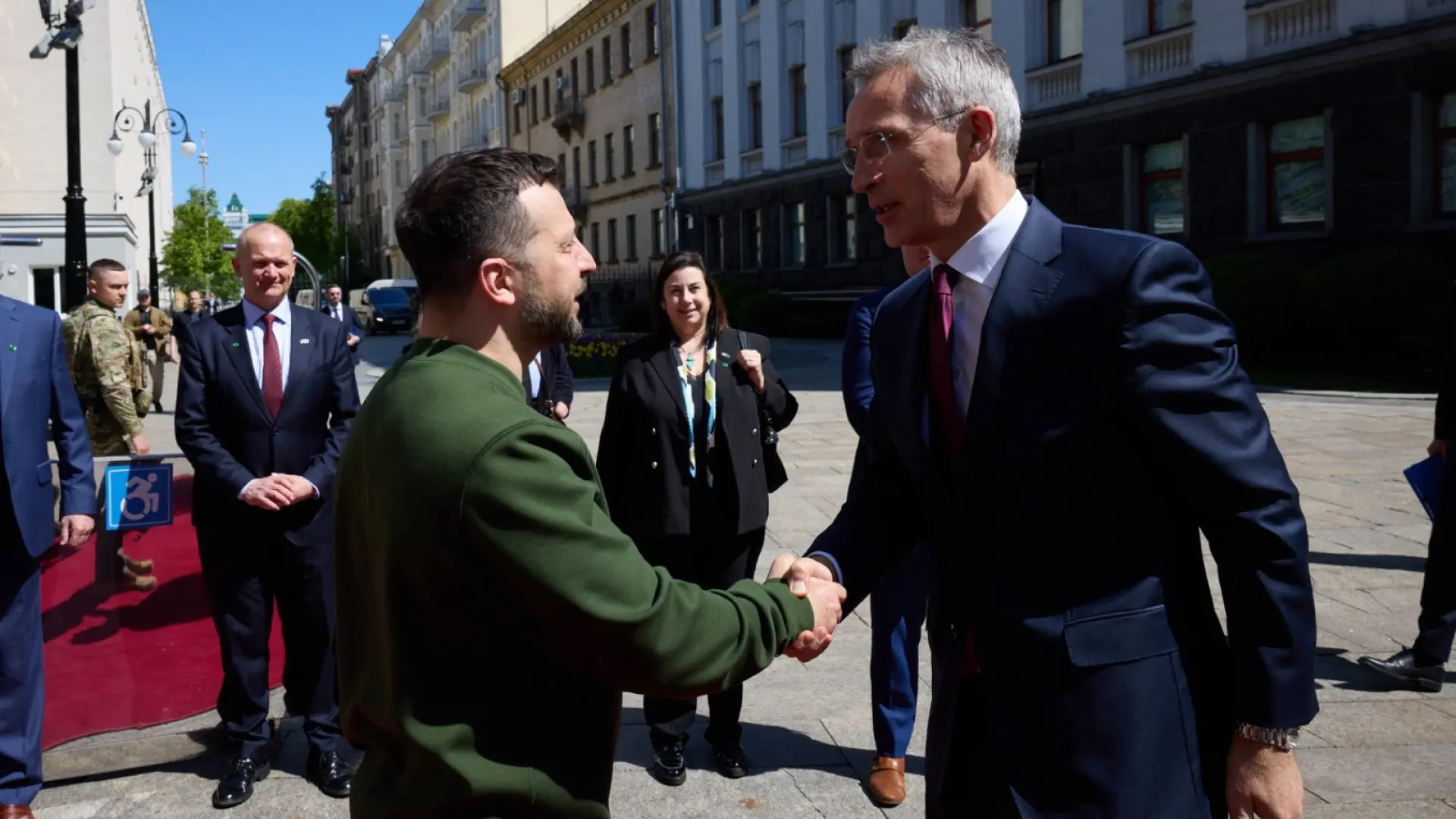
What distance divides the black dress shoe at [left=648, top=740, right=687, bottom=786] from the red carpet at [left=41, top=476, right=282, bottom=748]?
81.2 inches

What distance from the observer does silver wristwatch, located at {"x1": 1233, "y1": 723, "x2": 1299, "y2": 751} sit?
2246mm

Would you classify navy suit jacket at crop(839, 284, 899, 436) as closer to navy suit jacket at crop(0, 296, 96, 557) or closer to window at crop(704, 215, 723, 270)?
navy suit jacket at crop(0, 296, 96, 557)

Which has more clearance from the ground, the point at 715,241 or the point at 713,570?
the point at 715,241

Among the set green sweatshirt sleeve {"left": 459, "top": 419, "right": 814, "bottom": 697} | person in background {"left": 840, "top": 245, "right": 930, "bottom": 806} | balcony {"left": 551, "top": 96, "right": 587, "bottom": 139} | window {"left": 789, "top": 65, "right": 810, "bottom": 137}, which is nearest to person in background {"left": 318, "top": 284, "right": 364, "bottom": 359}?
person in background {"left": 840, "top": 245, "right": 930, "bottom": 806}

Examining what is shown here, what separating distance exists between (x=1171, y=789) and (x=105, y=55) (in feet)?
155

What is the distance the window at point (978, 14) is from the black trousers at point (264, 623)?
24.3m

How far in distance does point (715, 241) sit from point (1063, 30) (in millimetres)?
18370

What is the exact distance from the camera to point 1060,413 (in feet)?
7.84

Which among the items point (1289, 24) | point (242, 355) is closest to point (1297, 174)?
point (1289, 24)

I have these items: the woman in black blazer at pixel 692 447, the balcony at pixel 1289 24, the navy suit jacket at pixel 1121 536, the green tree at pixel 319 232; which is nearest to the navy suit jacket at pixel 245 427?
the woman in black blazer at pixel 692 447

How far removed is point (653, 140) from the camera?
47156mm

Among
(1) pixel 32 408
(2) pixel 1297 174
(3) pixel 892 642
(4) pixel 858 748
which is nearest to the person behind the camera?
(1) pixel 32 408

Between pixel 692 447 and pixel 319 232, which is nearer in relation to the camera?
pixel 692 447

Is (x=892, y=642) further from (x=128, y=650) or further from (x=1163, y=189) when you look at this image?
(x=1163, y=189)
